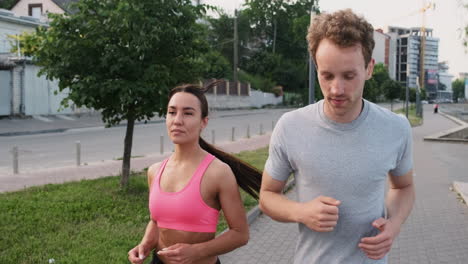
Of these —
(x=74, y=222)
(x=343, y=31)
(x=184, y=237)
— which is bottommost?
(x=74, y=222)

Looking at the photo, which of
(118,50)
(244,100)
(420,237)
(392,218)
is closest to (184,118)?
(392,218)

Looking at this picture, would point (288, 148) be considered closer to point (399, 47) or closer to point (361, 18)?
point (361, 18)

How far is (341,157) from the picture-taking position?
198 cm

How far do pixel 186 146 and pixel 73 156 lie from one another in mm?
13878

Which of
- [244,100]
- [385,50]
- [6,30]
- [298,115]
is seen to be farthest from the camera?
[385,50]

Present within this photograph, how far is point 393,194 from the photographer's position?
7.28 ft

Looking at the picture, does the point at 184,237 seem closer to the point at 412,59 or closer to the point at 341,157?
the point at 341,157

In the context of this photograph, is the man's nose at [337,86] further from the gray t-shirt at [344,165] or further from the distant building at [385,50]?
the distant building at [385,50]

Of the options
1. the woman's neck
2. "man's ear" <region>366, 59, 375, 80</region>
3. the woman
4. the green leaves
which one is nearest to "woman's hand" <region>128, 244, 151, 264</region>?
the woman

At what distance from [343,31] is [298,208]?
0.68 m

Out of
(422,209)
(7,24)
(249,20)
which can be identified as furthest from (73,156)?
(249,20)

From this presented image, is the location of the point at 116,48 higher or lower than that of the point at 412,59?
lower

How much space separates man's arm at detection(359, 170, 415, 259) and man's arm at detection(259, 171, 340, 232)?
18cm

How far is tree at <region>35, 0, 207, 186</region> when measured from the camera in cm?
796
